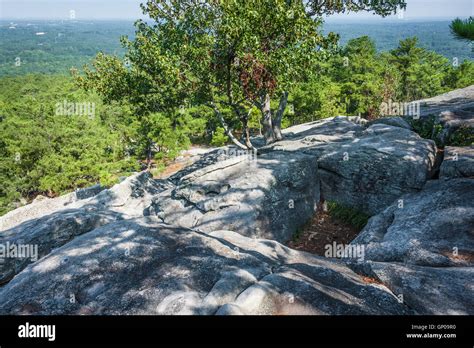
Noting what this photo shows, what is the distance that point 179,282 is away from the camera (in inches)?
238

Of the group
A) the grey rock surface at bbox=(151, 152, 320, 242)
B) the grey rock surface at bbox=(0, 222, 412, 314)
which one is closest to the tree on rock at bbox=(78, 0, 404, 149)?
the grey rock surface at bbox=(151, 152, 320, 242)

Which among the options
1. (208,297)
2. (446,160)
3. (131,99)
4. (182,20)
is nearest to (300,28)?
(182,20)

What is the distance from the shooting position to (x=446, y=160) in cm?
1245

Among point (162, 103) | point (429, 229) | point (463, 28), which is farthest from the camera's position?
point (162, 103)

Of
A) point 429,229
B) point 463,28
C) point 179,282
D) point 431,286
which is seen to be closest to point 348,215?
point 429,229

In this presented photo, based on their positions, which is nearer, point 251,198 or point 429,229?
point 429,229

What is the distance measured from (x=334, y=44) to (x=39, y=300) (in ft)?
53.6

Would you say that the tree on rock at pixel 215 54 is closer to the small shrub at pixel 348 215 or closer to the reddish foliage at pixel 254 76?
the reddish foliage at pixel 254 76

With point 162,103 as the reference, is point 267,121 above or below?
below

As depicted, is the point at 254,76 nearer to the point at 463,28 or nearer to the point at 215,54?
the point at 215,54

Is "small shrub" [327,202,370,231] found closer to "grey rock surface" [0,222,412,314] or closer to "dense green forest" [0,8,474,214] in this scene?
"grey rock surface" [0,222,412,314]

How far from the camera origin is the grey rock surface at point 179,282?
5359 millimetres

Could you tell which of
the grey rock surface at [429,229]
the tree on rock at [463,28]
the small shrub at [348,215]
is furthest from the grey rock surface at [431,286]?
the small shrub at [348,215]

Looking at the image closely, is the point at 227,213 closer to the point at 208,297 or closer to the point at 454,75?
the point at 208,297
